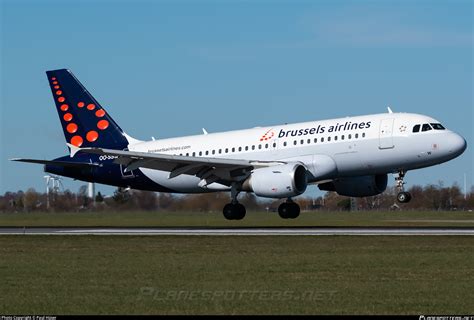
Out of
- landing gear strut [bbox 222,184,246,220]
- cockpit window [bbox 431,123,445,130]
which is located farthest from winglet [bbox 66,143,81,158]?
cockpit window [bbox 431,123,445,130]

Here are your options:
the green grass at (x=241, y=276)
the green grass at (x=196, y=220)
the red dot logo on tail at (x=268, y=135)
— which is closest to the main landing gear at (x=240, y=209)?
the green grass at (x=196, y=220)

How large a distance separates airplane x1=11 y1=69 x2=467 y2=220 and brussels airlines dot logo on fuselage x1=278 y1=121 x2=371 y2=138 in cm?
5

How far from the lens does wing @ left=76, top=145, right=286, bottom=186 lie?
43031 millimetres

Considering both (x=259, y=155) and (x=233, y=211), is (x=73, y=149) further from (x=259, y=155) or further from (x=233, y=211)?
(x=259, y=155)

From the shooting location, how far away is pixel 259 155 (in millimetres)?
44750

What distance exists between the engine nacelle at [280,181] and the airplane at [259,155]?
4 cm

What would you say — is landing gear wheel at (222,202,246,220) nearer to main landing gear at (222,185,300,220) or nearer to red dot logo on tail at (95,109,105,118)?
main landing gear at (222,185,300,220)

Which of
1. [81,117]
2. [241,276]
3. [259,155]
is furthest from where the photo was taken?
[81,117]

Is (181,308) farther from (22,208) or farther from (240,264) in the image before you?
(22,208)

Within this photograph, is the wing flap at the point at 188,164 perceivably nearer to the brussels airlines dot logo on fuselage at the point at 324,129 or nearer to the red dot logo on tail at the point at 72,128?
the brussels airlines dot logo on fuselage at the point at 324,129

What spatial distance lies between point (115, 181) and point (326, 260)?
27.1 m

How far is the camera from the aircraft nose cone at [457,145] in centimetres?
4097

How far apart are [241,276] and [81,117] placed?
32063mm

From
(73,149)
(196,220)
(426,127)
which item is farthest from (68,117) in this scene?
(426,127)
